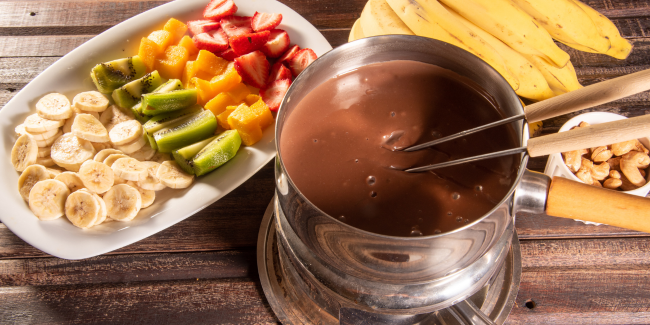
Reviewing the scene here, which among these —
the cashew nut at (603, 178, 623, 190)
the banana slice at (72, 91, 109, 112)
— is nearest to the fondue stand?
the cashew nut at (603, 178, 623, 190)

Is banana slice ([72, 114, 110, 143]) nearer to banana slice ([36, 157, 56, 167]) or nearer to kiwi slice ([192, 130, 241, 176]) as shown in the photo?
banana slice ([36, 157, 56, 167])

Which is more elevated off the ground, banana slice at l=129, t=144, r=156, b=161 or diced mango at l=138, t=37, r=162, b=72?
diced mango at l=138, t=37, r=162, b=72

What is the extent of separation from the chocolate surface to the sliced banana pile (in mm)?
512

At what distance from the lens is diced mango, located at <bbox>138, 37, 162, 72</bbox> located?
127 centimetres

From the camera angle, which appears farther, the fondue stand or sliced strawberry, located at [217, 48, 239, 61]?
sliced strawberry, located at [217, 48, 239, 61]

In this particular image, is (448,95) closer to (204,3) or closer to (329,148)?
(329,148)

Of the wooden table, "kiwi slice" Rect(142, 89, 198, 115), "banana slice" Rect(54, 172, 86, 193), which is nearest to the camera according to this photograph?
the wooden table

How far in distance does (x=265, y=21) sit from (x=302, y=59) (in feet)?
0.58

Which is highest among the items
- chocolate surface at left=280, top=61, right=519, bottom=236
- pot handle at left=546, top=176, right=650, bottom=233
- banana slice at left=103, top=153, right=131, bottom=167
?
chocolate surface at left=280, top=61, right=519, bottom=236

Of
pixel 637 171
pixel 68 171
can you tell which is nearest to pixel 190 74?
pixel 68 171

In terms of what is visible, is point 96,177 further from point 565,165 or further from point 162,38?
point 565,165

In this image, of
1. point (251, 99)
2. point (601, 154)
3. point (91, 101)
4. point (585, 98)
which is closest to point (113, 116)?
point (91, 101)

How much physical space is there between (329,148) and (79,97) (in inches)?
34.1

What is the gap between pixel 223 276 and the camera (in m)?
1.02
